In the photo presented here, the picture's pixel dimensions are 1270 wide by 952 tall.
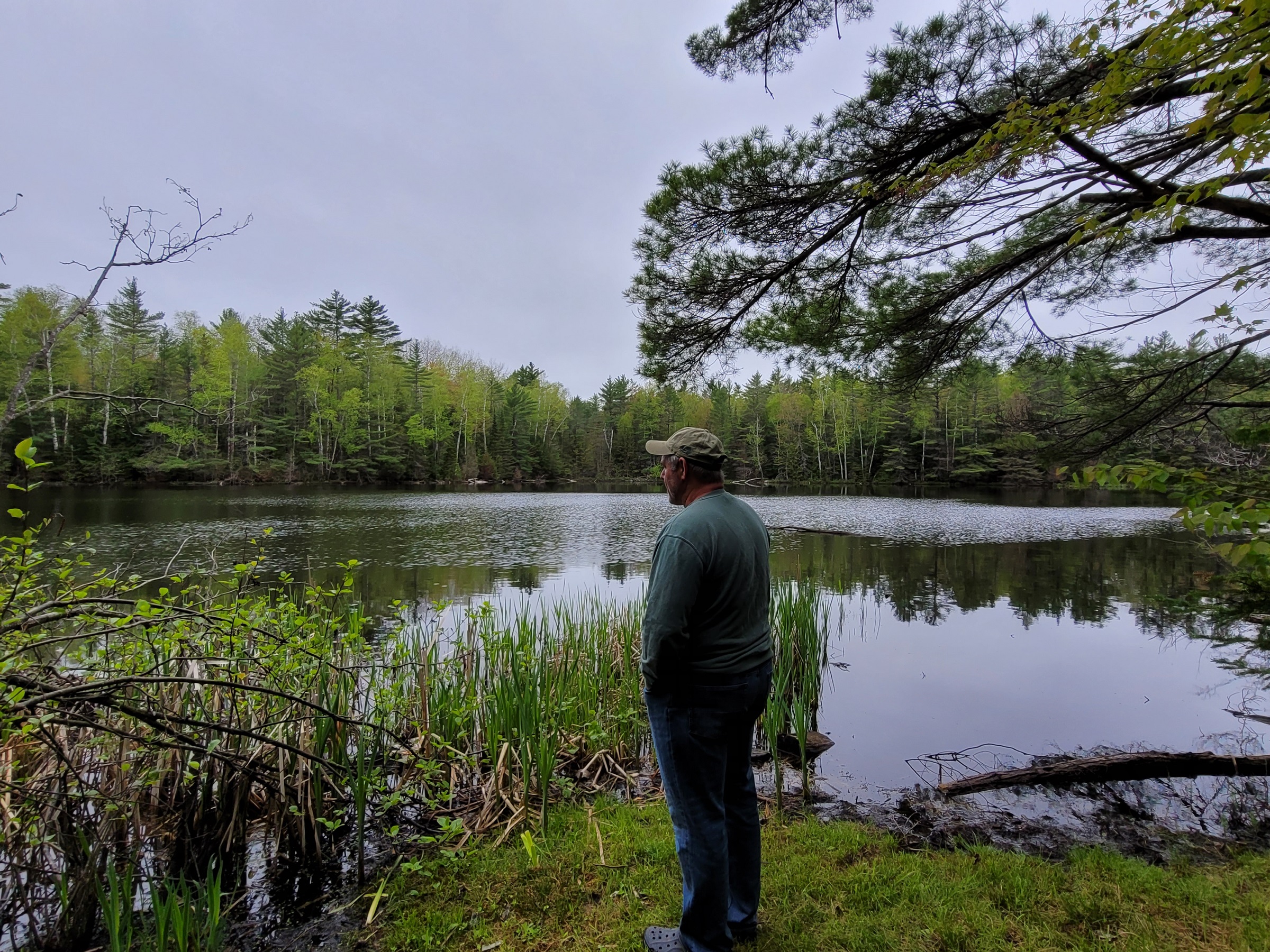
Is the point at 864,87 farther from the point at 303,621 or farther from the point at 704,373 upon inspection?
the point at 303,621

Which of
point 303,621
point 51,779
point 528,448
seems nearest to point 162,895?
→ point 51,779

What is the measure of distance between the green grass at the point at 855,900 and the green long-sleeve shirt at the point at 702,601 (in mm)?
1280

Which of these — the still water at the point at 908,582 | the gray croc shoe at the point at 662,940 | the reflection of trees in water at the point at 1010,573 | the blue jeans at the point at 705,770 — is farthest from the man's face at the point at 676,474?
the reflection of trees in water at the point at 1010,573

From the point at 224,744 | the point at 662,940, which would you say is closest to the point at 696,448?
the point at 662,940

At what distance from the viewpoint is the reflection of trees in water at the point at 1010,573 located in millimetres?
10898

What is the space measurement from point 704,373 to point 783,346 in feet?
2.71

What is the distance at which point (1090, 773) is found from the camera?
13.8ft

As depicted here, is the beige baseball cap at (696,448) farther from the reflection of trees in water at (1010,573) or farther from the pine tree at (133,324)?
the pine tree at (133,324)

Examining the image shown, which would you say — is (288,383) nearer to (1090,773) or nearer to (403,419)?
(403,419)

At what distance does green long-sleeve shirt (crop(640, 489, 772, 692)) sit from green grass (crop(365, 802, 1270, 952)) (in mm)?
1280

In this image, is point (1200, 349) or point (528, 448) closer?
point (1200, 349)

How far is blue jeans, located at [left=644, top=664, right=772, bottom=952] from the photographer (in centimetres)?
202

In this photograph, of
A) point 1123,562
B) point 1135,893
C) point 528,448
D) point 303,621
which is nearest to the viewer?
point 1135,893

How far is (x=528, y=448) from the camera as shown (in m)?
61.2
